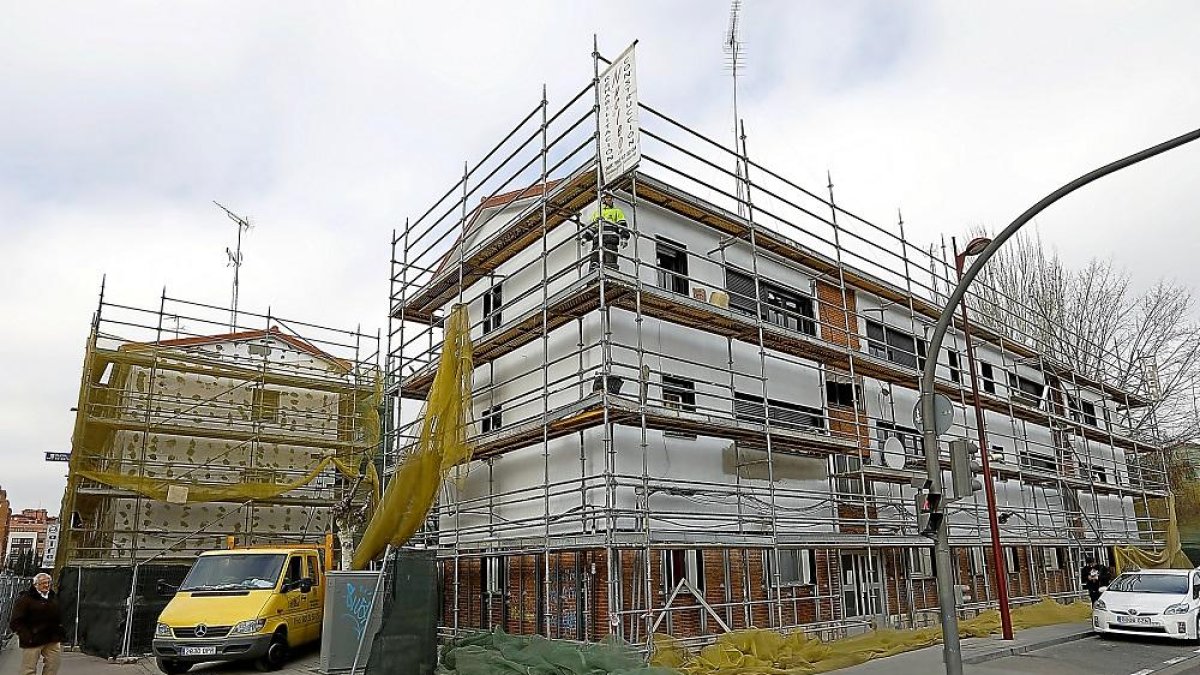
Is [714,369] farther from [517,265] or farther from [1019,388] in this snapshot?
[1019,388]

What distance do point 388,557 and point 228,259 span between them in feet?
69.1

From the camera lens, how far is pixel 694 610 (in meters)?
13.7

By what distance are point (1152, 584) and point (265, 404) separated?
69.2 ft

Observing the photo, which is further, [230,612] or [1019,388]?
[1019,388]

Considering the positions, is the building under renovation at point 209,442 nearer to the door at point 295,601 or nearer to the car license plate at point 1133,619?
the door at point 295,601

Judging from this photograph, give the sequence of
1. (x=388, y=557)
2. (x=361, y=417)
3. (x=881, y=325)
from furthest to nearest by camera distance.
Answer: (x=361, y=417), (x=881, y=325), (x=388, y=557)

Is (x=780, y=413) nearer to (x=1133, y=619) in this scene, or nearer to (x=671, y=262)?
(x=671, y=262)

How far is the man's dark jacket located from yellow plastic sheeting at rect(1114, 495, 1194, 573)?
1032 inches

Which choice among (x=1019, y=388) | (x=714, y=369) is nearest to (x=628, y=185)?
(x=714, y=369)

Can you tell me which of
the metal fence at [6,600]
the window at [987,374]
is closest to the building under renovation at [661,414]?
the window at [987,374]

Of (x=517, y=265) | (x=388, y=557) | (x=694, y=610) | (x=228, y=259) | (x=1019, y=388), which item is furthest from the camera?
(x=228, y=259)

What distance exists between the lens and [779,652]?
12.2 metres

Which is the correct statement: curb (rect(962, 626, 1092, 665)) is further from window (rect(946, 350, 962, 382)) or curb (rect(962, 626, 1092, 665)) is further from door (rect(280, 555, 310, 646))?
door (rect(280, 555, 310, 646))

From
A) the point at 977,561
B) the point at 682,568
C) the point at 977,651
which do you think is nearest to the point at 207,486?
the point at 682,568
